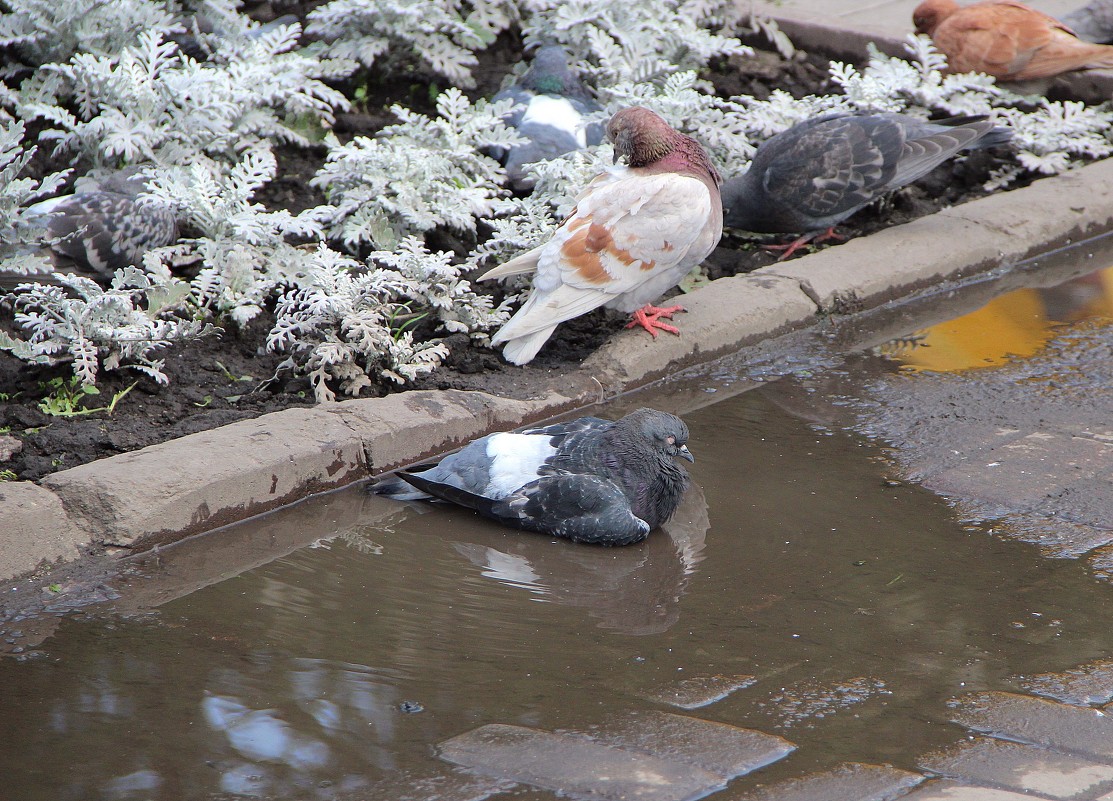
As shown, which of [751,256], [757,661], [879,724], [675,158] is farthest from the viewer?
[751,256]

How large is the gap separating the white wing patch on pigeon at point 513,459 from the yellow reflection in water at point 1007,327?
1.75 meters

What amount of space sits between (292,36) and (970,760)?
5.28m

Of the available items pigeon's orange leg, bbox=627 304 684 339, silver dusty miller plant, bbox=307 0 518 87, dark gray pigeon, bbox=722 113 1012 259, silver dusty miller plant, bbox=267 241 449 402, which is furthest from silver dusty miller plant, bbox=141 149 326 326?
dark gray pigeon, bbox=722 113 1012 259

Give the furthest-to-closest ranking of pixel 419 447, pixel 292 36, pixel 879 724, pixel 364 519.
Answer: pixel 292 36, pixel 419 447, pixel 364 519, pixel 879 724

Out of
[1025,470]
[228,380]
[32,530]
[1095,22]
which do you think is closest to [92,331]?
[228,380]

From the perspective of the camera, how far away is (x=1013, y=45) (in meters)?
6.70

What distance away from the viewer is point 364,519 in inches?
136

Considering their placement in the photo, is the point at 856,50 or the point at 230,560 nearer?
the point at 230,560

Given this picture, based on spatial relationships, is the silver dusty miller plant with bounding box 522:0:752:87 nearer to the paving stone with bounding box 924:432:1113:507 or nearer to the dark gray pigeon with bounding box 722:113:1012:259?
the dark gray pigeon with bounding box 722:113:1012:259

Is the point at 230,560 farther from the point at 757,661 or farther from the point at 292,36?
the point at 292,36

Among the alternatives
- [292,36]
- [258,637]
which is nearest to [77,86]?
[292,36]

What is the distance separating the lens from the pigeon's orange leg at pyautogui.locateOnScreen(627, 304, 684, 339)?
4.48 m

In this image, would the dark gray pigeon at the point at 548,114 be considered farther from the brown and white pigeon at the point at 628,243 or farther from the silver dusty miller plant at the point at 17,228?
the silver dusty miller plant at the point at 17,228

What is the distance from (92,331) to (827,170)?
10.3ft
